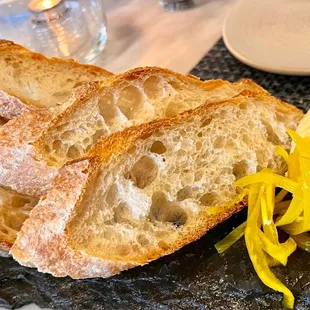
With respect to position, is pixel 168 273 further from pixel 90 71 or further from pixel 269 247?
pixel 90 71

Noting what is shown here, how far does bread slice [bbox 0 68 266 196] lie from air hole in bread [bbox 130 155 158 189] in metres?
0.13

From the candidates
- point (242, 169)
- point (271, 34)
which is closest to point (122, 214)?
point (242, 169)

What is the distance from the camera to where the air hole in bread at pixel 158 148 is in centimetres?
138

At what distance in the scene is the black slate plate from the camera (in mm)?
1177

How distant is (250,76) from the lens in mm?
1890

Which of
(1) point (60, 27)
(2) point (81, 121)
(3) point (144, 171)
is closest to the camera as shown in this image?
(3) point (144, 171)

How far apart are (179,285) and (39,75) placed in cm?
77

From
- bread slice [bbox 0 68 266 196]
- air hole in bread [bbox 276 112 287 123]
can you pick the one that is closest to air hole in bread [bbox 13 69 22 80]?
bread slice [bbox 0 68 266 196]

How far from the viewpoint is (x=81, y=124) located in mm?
1472

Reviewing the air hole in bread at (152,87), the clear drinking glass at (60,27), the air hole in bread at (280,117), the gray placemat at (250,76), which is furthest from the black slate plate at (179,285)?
the clear drinking glass at (60,27)

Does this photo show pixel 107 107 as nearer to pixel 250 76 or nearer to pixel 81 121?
pixel 81 121

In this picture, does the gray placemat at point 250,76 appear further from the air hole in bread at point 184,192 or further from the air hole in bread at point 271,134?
the air hole in bread at point 184,192

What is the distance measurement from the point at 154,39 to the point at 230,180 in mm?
1099

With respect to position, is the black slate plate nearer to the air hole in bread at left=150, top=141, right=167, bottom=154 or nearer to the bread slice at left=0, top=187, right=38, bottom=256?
the bread slice at left=0, top=187, right=38, bottom=256
